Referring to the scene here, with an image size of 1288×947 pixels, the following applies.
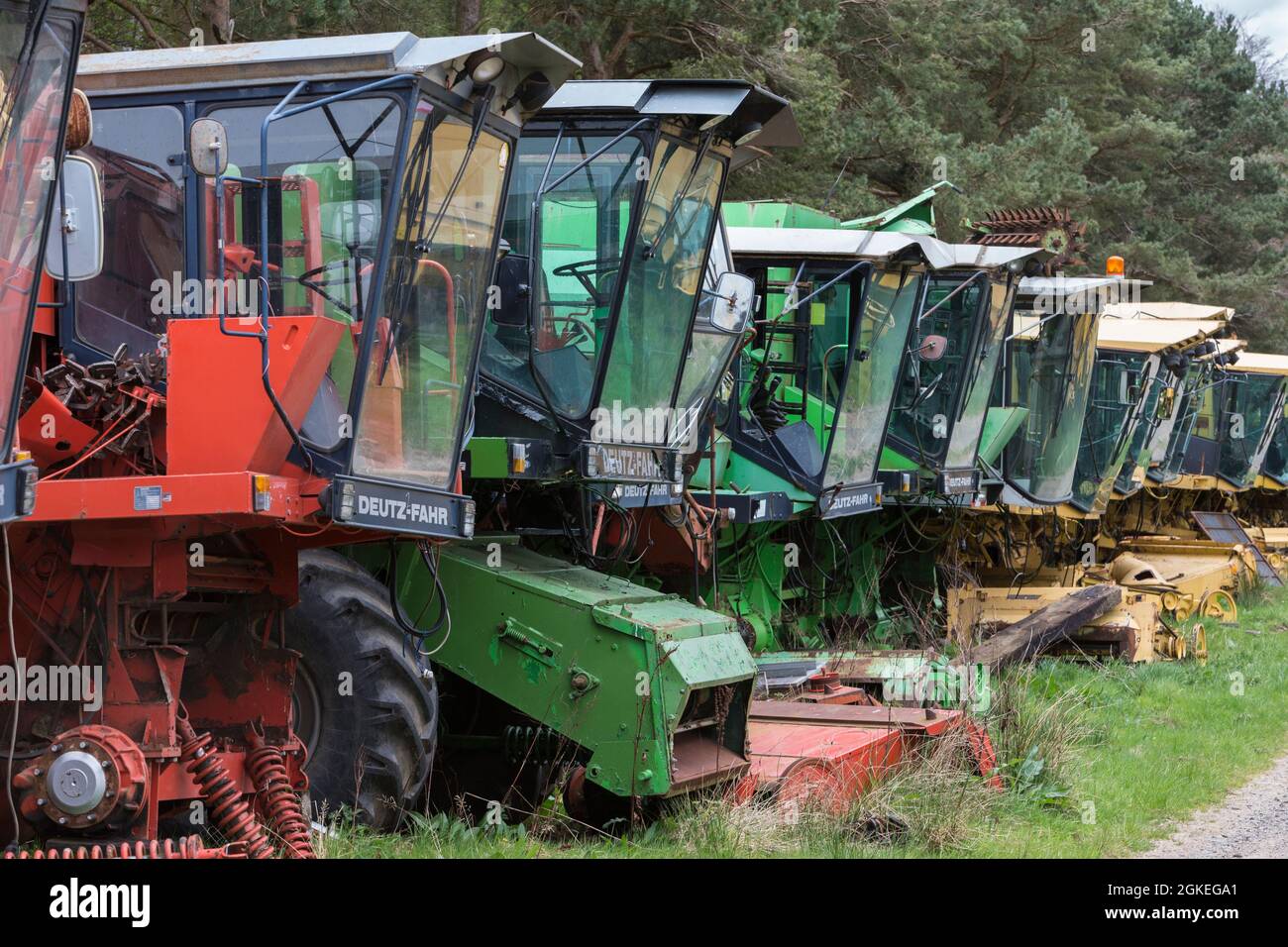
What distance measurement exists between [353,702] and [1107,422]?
1429cm

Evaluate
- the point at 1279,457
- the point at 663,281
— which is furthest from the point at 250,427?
the point at 1279,457

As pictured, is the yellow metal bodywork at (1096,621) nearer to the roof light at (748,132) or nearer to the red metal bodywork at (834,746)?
the red metal bodywork at (834,746)

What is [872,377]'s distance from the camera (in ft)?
47.6

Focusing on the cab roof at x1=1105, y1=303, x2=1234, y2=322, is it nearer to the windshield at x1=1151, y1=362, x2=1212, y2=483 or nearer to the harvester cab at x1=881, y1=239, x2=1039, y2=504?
the windshield at x1=1151, y1=362, x2=1212, y2=483

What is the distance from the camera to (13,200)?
511 centimetres

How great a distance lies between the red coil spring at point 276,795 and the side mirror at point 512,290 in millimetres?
3088

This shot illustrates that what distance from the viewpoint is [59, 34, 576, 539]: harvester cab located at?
641 cm

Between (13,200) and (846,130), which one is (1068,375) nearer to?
(846,130)

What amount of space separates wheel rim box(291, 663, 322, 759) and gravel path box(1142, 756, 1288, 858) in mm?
3906

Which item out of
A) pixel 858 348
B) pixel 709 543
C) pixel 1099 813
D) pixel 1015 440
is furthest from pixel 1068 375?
pixel 1099 813

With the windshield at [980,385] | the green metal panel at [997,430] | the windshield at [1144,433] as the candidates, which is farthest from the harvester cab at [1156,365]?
the windshield at [980,385]

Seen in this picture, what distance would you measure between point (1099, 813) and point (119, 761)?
5.20 metres

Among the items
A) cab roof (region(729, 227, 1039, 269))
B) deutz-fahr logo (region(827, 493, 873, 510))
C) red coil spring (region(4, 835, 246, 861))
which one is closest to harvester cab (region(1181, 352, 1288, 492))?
deutz-fahr logo (region(827, 493, 873, 510))

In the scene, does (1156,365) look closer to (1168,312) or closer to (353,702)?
(1168,312)
